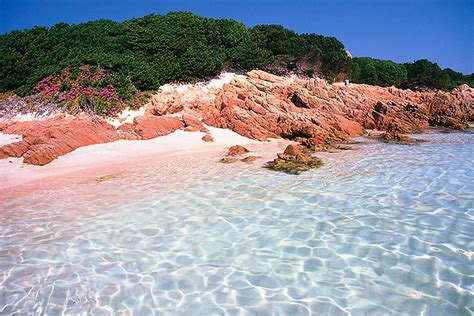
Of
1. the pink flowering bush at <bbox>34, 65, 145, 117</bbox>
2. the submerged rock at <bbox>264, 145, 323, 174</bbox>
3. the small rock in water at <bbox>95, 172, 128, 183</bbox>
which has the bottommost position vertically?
the submerged rock at <bbox>264, 145, 323, 174</bbox>

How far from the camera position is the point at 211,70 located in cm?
2502

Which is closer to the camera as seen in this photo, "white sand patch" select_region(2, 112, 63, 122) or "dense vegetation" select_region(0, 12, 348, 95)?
"white sand patch" select_region(2, 112, 63, 122)

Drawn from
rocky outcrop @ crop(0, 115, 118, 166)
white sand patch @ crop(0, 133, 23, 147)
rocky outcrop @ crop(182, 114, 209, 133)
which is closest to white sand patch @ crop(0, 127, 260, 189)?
rocky outcrop @ crop(0, 115, 118, 166)

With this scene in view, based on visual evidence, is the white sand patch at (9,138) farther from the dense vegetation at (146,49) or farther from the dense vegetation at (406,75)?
the dense vegetation at (406,75)

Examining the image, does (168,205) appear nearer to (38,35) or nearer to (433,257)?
(433,257)

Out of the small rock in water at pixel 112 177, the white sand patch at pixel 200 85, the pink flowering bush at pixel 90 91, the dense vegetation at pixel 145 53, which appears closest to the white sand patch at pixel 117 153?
the small rock in water at pixel 112 177

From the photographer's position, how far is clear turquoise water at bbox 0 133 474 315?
168 inches

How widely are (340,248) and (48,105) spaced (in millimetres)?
20483

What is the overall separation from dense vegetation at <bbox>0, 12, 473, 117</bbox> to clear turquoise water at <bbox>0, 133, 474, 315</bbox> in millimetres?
13807

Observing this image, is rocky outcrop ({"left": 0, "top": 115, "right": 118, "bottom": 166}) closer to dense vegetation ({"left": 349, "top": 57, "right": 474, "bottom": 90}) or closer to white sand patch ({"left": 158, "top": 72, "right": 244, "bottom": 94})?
white sand patch ({"left": 158, "top": 72, "right": 244, "bottom": 94})

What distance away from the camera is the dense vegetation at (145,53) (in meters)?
22.3

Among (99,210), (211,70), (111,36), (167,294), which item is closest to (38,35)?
(111,36)

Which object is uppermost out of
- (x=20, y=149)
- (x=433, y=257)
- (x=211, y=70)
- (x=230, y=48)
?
(x=230, y=48)

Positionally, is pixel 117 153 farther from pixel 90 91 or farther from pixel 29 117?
pixel 29 117
